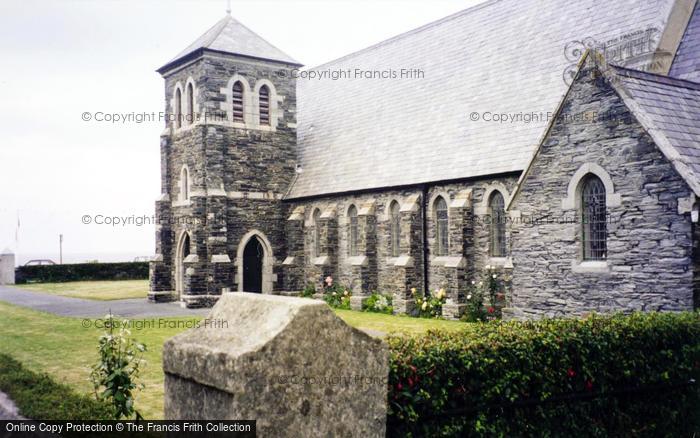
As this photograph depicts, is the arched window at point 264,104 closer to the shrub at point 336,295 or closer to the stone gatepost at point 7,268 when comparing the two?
the shrub at point 336,295

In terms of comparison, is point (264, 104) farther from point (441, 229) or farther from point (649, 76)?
point (649, 76)

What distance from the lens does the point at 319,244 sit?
Result: 2920 centimetres

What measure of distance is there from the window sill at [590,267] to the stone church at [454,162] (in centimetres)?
3

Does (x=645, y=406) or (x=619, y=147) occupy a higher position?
(x=619, y=147)

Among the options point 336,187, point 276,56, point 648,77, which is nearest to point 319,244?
point 336,187

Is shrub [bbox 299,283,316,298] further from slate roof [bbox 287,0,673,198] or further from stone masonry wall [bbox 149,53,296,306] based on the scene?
slate roof [bbox 287,0,673,198]

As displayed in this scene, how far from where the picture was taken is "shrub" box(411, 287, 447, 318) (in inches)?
890

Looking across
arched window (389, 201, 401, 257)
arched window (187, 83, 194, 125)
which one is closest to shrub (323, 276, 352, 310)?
arched window (389, 201, 401, 257)

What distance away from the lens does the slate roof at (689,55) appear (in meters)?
17.8

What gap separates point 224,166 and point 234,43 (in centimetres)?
546

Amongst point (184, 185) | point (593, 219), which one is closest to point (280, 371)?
point (593, 219)

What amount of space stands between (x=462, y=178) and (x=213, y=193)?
11.0m

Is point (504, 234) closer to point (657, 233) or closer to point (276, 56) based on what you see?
point (657, 233)

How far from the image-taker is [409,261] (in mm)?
23750
